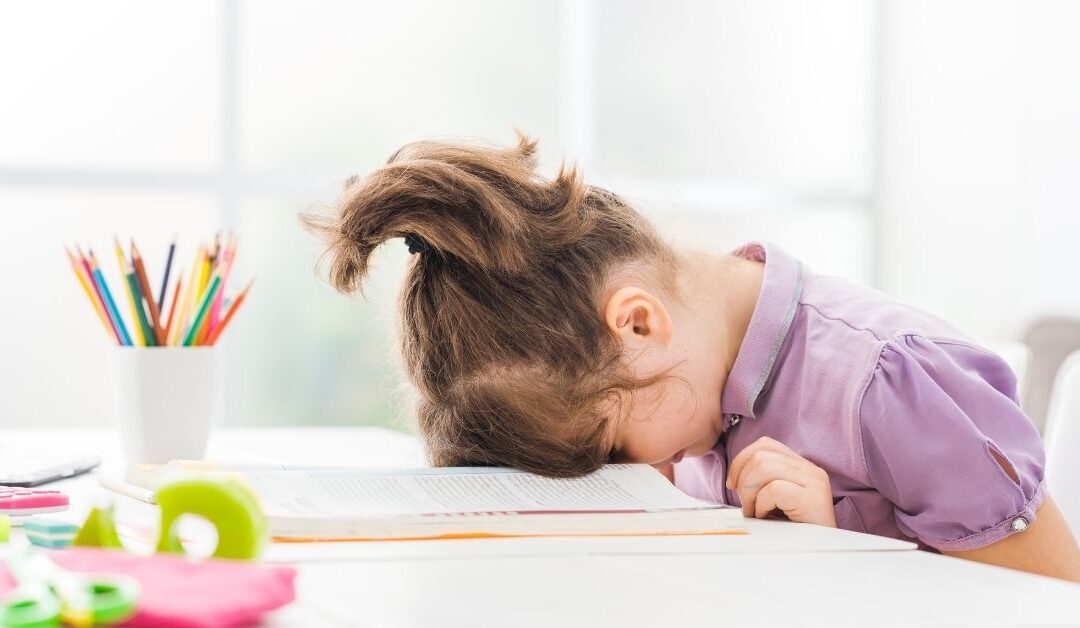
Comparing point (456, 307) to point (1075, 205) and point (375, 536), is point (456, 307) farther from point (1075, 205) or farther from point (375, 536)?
point (1075, 205)

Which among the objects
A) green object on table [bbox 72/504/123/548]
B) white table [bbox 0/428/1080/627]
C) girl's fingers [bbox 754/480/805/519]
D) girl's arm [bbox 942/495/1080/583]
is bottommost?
girl's arm [bbox 942/495/1080/583]

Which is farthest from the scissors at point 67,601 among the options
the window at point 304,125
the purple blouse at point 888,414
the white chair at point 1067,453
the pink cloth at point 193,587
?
the window at point 304,125

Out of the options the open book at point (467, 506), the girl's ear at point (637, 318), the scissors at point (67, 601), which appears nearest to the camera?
the scissors at point (67, 601)

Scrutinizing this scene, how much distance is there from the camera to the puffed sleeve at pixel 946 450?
77 centimetres

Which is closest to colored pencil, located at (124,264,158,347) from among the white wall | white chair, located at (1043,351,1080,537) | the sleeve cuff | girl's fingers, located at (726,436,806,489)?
girl's fingers, located at (726,436,806,489)

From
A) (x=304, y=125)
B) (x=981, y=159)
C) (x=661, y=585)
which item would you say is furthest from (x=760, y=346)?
(x=981, y=159)

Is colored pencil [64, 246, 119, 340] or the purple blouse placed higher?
colored pencil [64, 246, 119, 340]

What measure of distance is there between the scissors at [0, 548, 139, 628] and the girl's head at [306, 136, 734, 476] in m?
0.45

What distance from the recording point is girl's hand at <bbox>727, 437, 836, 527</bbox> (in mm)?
759

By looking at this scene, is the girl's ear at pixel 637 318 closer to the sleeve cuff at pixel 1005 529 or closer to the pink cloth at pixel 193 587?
the sleeve cuff at pixel 1005 529

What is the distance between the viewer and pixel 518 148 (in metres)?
0.92

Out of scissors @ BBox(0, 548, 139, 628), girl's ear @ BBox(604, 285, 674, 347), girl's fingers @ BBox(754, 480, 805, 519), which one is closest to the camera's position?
scissors @ BBox(0, 548, 139, 628)

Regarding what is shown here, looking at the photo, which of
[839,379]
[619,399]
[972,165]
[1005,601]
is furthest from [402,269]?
[972,165]

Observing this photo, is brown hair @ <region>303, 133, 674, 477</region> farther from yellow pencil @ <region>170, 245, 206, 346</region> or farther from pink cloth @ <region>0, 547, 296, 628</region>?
pink cloth @ <region>0, 547, 296, 628</region>
